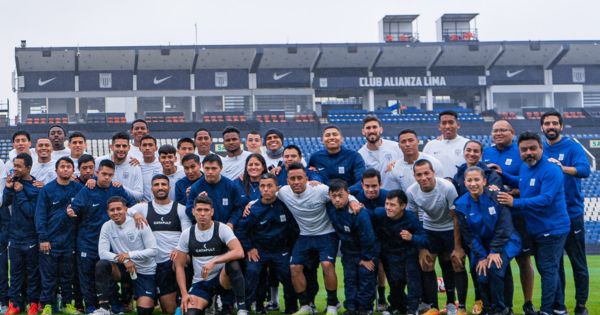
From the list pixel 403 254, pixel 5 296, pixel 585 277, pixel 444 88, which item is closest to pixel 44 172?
pixel 5 296

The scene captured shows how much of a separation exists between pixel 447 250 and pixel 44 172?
17.1ft

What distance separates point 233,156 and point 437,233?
301 cm

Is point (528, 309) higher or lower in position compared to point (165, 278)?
lower

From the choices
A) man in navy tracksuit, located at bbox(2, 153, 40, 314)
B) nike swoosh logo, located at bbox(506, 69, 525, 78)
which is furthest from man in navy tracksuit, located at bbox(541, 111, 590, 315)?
nike swoosh logo, located at bbox(506, 69, 525, 78)

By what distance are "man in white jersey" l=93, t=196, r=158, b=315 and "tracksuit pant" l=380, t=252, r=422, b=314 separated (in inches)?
108

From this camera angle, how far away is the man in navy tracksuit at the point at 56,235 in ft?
29.0

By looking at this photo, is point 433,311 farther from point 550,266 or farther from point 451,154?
point 451,154

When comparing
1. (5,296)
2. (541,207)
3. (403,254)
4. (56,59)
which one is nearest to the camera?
(541,207)

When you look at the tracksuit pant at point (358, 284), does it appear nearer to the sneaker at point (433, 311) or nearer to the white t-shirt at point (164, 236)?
the sneaker at point (433, 311)

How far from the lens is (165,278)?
8797mm

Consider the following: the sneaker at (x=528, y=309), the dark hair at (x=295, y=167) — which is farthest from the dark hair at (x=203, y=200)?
the sneaker at (x=528, y=309)

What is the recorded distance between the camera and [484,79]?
4306 centimetres

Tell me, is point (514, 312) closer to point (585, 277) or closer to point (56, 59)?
point (585, 277)

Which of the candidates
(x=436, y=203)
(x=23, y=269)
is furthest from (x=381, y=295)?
(x=23, y=269)
